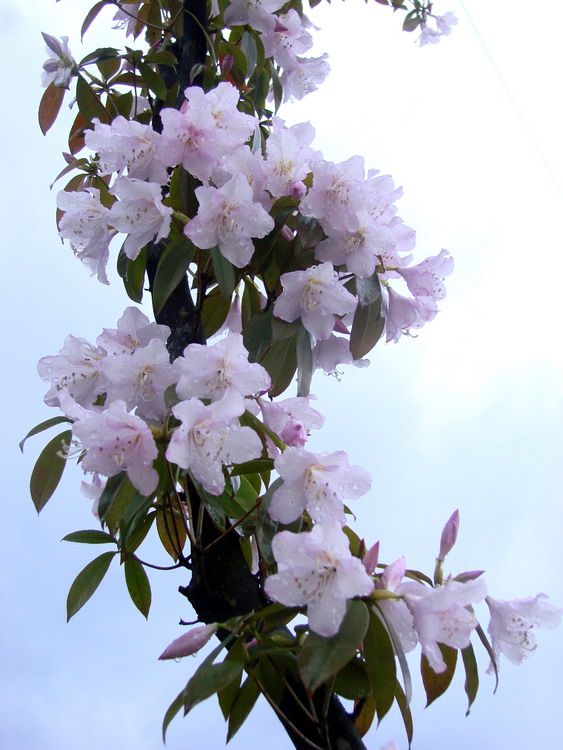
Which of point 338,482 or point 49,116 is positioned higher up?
point 49,116

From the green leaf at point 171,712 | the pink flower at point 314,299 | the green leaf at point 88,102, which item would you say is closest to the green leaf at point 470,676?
the green leaf at point 171,712

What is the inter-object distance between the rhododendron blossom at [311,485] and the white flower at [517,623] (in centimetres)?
25

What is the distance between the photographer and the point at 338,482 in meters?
0.84

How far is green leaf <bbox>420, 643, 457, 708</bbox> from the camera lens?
0.86 meters

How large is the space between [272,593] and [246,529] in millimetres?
234

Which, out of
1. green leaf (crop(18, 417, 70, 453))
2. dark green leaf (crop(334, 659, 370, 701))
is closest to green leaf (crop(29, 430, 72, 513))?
green leaf (crop(18, 417, 70, 453))

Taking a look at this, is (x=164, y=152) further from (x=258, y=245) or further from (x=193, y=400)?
(x=193, y=400)

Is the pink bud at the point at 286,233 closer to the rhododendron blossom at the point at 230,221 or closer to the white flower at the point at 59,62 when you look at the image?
the rhododendron blossom at the point at 230,221

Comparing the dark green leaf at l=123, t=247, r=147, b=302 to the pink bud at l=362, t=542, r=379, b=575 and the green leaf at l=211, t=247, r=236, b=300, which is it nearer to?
the green leaf at l=211, t=247, r=236, b=300

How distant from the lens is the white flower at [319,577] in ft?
2.25

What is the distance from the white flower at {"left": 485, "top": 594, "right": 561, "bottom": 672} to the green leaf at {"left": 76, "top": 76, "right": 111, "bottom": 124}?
117 cm

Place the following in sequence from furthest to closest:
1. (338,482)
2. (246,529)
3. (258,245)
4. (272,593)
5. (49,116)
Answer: (49,116) < (258,245) < (246,529) < (338,482) < (272,593)

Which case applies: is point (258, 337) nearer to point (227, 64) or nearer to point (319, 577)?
point (319, 577)

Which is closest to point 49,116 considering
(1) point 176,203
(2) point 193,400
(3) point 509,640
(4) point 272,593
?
(1) point 176,203
